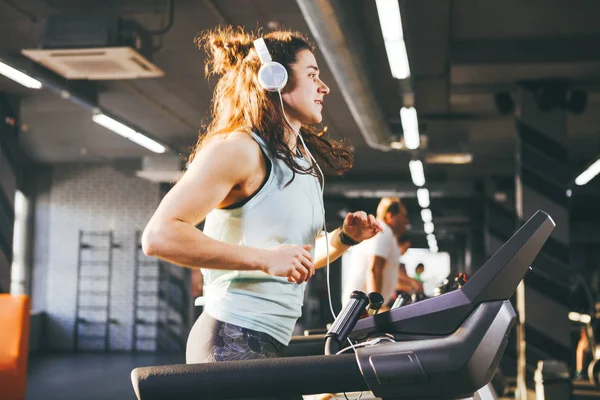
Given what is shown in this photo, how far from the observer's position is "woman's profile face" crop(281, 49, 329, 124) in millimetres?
1413

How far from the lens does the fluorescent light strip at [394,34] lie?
158 inches

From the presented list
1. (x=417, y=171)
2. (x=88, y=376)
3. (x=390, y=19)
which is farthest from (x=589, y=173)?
(x=390, y=19)

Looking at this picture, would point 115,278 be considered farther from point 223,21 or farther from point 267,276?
point 267,276

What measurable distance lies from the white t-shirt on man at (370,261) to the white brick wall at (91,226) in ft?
32.5

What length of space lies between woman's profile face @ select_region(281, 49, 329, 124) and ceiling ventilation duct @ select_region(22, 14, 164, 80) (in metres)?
3.79

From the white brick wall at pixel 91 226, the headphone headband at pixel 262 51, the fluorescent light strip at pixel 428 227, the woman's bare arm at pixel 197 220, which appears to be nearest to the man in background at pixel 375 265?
the headphone headband at pixel 262 51

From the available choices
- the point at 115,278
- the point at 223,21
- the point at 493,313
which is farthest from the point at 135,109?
the point at 493,313

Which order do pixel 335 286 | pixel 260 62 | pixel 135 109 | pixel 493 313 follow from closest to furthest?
pixel 493 313, pixel 260 62, pixel 135 109, pixel 335 286

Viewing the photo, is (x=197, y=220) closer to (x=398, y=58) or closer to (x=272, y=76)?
(x=272, y=76)

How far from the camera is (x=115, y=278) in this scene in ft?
44.1

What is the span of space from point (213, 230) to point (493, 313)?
0.55 metres

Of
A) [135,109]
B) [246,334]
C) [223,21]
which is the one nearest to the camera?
[246,334]

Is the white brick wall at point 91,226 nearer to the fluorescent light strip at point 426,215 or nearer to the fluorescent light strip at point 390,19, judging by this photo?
the fluorescent light strip at point 426,215

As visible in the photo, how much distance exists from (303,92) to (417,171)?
35.6 ft
